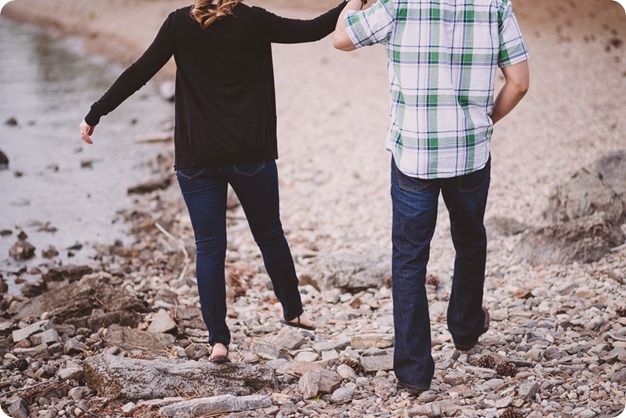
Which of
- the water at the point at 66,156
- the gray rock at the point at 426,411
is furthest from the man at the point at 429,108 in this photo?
the water at the point at 66,156

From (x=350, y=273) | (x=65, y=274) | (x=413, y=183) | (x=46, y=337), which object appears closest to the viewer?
(x=413, y=183)

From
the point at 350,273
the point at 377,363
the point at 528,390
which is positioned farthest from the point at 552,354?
the point at 350,273

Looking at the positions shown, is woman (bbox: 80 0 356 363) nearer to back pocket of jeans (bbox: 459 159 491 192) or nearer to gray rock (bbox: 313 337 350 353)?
gray rock (bbox: 313 337 350 353)

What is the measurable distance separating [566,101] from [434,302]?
23.9 feet

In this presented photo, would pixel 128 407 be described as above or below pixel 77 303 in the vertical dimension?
below

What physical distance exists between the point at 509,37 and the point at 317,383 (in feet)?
6.40

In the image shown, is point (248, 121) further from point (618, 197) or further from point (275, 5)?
point (275, 5)

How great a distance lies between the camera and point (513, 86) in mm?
3607

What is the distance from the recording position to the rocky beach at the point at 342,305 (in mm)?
3787

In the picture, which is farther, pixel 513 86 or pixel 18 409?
pixel 18 409

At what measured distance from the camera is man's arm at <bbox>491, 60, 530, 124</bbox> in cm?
355

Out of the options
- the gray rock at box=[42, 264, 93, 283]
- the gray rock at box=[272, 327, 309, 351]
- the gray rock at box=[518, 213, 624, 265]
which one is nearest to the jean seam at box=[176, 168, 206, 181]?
the gray rock at box=[272, 327, 309, 351]

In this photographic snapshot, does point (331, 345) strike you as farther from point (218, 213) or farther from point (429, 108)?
point (429, 108)

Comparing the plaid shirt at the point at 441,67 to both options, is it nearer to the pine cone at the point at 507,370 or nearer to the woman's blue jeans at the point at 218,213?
the woman's blue jeans at the point at 218,213
